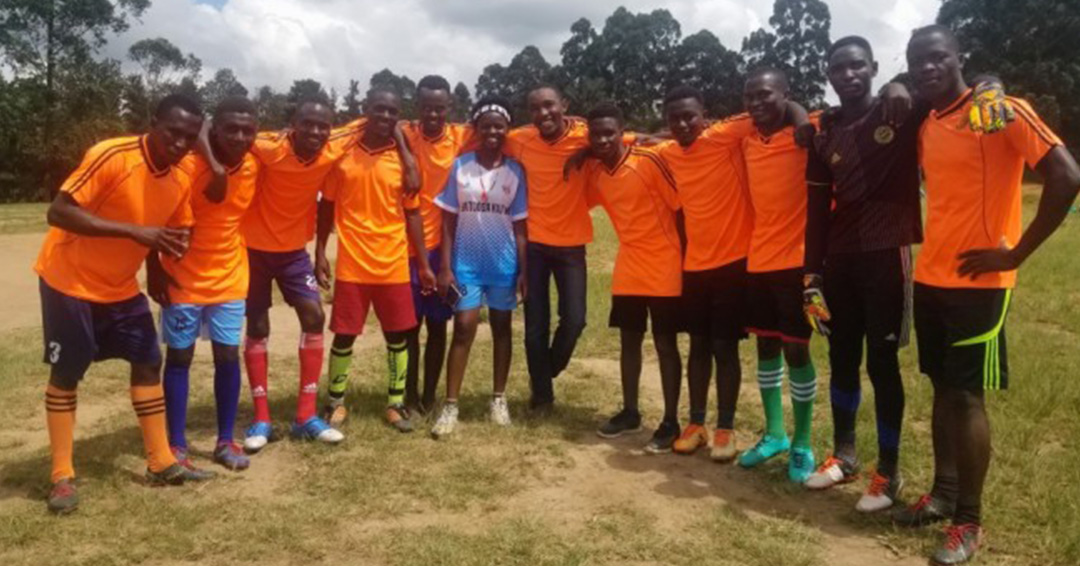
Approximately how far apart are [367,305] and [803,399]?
2.81 meters

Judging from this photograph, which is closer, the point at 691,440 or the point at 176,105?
→ the point at 176,105

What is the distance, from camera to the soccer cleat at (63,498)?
13.5ft

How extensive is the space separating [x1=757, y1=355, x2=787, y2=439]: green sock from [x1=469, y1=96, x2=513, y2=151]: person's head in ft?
7.26

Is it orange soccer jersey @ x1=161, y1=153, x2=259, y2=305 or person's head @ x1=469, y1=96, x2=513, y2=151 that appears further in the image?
person's head @ x1=469, y1=96, x2=513, y2=151

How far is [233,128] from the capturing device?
4.75 meters

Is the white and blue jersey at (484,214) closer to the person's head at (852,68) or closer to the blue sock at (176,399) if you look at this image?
the blue sock at (176,399)

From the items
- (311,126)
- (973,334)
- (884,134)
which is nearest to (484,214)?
(311,126)

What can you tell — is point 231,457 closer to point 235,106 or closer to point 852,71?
point 235,106

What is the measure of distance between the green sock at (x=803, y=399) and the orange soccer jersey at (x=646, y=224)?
90 centimetres

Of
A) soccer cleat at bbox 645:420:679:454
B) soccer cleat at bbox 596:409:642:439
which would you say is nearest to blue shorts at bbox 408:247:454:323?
soccer cleat at bbox 596:409:642:439

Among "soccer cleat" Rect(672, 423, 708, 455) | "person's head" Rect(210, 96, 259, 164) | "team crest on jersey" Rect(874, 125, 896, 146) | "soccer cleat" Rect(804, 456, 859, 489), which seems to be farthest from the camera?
"soccer cleat" Rect(672, 423, 708, 455)

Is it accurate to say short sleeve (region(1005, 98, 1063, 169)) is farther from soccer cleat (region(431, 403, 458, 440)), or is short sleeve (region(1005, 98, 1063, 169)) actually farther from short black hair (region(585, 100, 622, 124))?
soccer cleat (region(431, 403, 458, 440))

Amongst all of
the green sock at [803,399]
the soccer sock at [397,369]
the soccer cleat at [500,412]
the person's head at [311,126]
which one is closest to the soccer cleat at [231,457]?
the soccer sock at [397,369]

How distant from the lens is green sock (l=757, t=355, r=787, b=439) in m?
4.90
